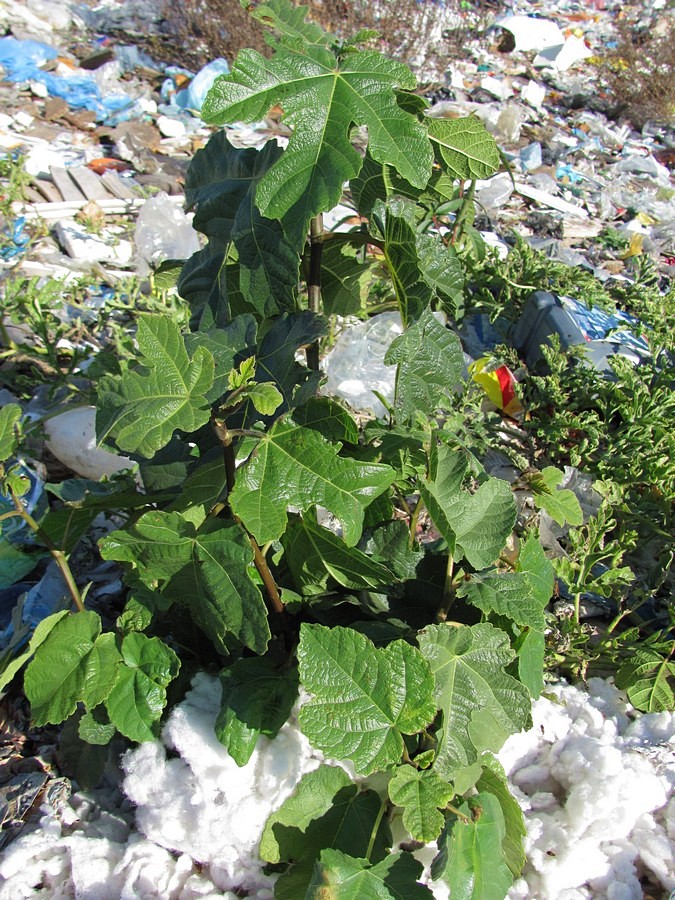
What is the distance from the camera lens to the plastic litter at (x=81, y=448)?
7.36 feet

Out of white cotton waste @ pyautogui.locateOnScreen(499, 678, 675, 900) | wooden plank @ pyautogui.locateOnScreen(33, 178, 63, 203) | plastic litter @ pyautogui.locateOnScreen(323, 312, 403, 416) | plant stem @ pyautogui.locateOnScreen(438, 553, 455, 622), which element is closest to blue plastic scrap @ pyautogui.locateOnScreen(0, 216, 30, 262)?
wooden plank @ pyautogui.locateOnScreen(33, 178, 63, 203)

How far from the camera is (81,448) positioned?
227cm

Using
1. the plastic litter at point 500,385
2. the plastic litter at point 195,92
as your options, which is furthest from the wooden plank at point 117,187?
the plastic litter at point 500,385

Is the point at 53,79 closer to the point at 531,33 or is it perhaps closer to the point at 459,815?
the point at 531,33

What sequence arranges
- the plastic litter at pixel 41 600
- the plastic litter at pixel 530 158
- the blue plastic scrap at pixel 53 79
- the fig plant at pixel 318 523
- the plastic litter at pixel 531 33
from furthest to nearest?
the plastic litter at pixel 531 33 → the blue plastic scrap at pixel 53 79 → the plastic litter at pixel 530 158 → the plastic litter at pixel 41 600 → the fig plant at pixel 318 523

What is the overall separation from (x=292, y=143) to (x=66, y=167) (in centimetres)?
377

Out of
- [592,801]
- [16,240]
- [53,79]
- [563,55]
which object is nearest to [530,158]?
[563,55]

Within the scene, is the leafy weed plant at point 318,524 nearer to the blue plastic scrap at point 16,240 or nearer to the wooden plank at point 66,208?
the blue plastic scrap at point 16,240

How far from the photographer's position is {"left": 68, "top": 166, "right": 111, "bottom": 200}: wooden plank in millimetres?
4074

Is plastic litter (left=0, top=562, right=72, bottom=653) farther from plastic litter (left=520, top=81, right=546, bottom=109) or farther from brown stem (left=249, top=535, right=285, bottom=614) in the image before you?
plastic litter (left=520, top=81, right=546, bottom=109)

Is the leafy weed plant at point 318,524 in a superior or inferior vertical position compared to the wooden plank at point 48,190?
superior

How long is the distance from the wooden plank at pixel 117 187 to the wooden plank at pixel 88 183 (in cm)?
3

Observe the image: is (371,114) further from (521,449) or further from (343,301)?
(521,449)

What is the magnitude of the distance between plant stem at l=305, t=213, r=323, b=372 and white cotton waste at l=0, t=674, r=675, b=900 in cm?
62
